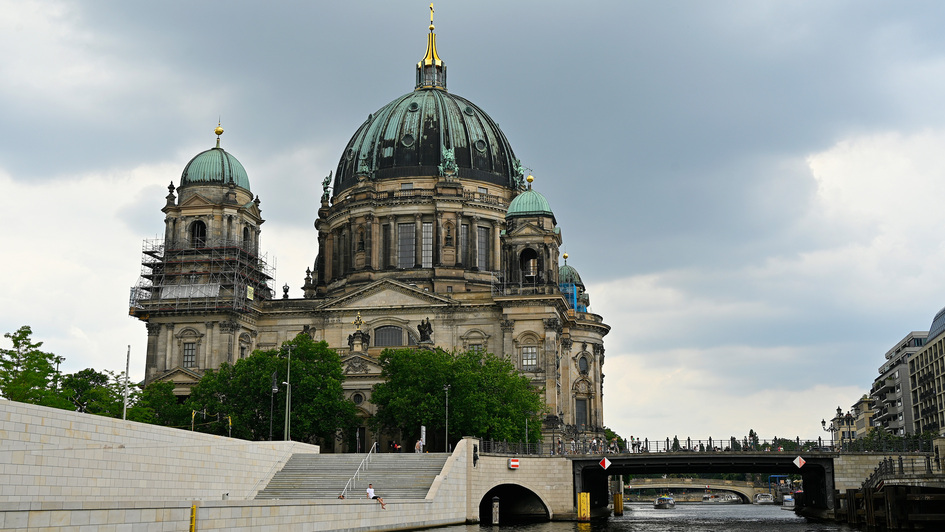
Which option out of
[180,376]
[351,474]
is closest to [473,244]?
[180,376]

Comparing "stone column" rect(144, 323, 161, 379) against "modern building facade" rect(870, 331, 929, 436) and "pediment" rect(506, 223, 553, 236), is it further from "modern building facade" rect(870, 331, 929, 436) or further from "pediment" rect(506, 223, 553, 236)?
"modern building facade" rect(870, 331, 929, 436)

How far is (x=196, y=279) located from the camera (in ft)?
323

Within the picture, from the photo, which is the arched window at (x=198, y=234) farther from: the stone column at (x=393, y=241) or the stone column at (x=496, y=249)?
the stone column at (x=496, y=249)

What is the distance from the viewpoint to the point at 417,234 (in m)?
105

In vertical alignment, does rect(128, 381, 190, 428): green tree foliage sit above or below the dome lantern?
below

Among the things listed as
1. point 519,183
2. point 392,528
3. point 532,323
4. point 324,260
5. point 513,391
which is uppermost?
point 519,183

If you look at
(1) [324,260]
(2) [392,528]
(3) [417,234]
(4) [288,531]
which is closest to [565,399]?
(3) [417,234]

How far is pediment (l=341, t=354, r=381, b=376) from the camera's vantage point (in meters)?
90.6

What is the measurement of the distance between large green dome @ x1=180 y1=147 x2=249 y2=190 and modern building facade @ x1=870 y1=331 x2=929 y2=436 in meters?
83.4

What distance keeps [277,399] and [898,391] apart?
91.8 m

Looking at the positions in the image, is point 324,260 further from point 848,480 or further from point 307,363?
point 848,480

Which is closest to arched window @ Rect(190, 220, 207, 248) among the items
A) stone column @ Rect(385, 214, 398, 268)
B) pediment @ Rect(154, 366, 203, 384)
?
pediment @ Rect(154, 366, 203, 384)

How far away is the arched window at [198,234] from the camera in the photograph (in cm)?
9912

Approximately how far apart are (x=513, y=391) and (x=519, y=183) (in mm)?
37703
